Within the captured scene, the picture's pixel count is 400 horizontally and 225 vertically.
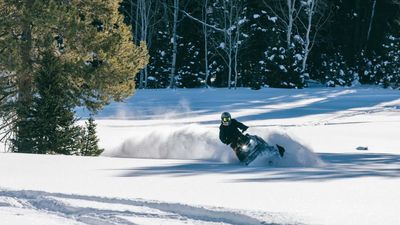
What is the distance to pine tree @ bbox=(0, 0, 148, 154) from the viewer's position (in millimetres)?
19344

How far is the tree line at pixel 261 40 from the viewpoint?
48.5 meters

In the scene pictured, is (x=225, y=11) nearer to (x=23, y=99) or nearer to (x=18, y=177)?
(x=23, y=99)

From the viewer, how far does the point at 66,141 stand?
17422mm

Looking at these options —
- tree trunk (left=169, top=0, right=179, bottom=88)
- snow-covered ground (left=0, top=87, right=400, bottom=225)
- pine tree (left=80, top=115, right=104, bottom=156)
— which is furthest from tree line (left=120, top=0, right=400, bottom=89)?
pine tree (left=80, top=115, right=104, bottom=156)

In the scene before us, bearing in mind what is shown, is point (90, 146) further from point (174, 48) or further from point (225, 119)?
point (174, 48)

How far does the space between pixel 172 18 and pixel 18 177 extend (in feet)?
141

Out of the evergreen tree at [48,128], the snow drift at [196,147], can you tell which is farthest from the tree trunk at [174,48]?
the evergreen tree at [48,128]

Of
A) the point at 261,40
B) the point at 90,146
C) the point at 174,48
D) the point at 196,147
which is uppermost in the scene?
the point at 261,40

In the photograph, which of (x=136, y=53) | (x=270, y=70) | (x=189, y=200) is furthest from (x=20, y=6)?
(x=270, y=70)

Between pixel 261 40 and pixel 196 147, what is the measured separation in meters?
33.4

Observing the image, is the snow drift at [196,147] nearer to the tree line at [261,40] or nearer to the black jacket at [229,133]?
the black jacket at [229,133]

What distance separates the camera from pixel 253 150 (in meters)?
14.1

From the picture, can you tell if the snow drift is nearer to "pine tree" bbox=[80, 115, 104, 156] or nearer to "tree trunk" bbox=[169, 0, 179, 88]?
"pine tree" bbox=[80, 115, 104, 156]

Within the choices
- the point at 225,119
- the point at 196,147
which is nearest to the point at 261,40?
the point at 196,147
